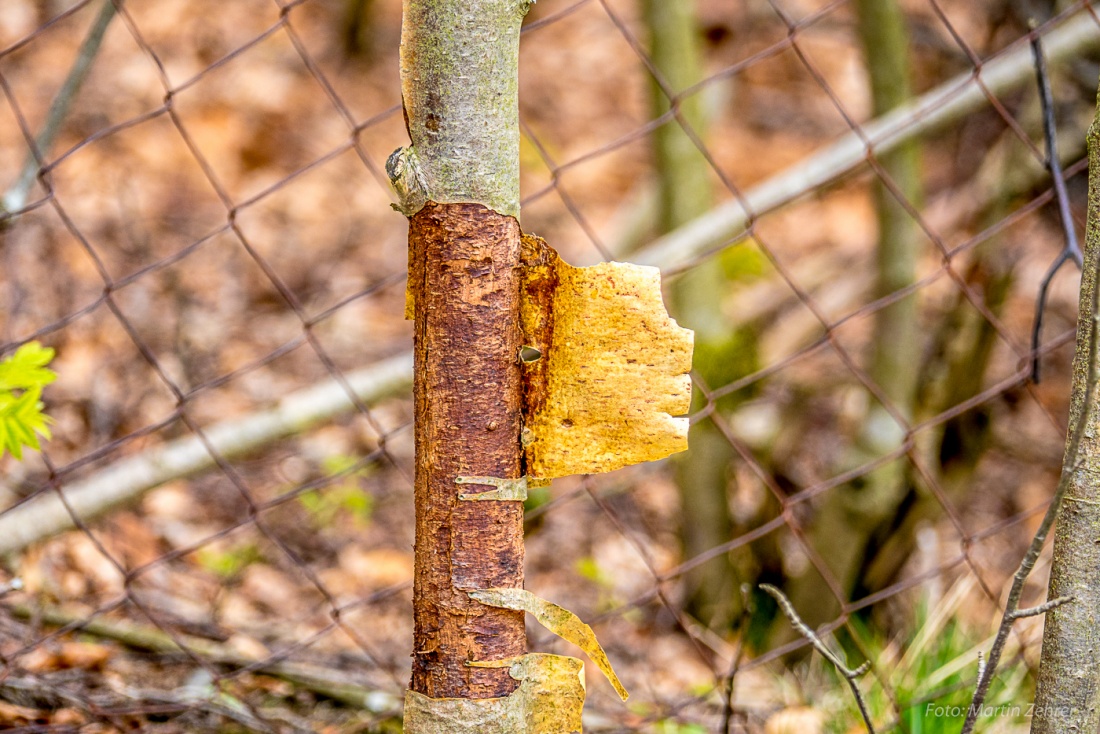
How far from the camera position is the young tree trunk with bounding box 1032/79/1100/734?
0.78 meters

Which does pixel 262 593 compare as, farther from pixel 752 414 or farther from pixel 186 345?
pixel 752 414

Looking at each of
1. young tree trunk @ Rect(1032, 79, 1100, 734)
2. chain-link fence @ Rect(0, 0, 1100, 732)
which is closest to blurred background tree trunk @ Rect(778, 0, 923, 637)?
chain-link fence @ Rect(0, 0, 1100, 732)

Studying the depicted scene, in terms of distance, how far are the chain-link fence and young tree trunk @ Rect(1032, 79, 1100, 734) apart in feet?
0.98

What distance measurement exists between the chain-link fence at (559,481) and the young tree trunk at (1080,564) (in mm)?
297

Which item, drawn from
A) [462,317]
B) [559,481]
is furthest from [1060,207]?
[559,481]

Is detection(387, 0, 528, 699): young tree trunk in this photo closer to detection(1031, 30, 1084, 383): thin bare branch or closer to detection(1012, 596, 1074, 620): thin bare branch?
detection(1012, 596, 1074, 620): thin bare branch

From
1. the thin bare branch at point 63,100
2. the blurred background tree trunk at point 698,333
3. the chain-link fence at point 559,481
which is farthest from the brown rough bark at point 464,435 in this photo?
the blurred background tree trunk at point 698,333

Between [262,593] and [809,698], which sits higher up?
[262,593]

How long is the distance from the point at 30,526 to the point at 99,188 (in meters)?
1.86

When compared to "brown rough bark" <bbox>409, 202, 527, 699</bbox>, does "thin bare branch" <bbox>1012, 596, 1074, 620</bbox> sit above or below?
below

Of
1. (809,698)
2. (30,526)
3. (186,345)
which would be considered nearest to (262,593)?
(30,526)

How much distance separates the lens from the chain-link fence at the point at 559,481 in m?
1.48

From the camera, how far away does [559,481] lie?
105 inches

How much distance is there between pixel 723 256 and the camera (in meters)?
2.99
